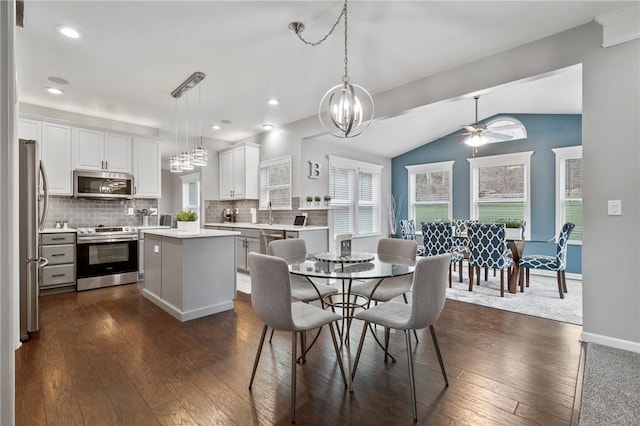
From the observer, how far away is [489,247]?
428 cm

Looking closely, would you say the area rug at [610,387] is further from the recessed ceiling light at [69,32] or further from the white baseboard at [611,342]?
the recessed ceiling light at [69,32]

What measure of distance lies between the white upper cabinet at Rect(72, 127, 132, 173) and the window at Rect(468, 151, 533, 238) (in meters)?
6.64

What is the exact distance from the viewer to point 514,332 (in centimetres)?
295

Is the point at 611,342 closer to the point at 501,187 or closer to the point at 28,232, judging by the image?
the point at 501,187

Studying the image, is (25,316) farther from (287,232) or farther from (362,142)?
(362,142)

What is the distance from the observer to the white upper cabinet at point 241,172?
6.16 m

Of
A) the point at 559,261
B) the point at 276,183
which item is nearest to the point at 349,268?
the point at 559,261

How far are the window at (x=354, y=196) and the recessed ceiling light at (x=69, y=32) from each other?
13.2ft

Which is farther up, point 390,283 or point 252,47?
point 252,47

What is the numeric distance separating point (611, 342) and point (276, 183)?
502cm

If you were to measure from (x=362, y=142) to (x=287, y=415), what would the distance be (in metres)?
5.54

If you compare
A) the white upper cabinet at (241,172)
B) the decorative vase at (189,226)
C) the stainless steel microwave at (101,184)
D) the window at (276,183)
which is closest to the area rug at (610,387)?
the decorative vase at (189,226)

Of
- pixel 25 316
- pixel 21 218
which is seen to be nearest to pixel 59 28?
pixel 21 218

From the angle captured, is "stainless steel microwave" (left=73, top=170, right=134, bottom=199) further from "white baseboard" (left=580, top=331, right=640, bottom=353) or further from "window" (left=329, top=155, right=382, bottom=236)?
"white baseboard" (left=580, top=331, right=640, bottom=353)
